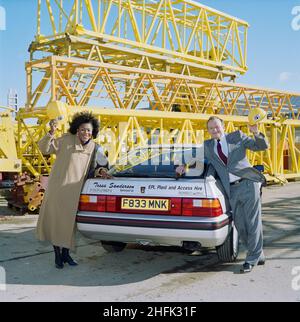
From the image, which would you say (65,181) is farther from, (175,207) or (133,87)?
(133,87)

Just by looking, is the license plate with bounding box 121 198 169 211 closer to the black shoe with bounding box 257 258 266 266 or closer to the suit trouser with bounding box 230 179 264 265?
the suit trouser with bounding box 230 179 264 265

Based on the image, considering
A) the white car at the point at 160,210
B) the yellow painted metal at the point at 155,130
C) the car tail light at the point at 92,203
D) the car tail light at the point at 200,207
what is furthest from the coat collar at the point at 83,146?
the yellow painted metal at the point at 155,130

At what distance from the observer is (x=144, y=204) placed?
4.54 meters

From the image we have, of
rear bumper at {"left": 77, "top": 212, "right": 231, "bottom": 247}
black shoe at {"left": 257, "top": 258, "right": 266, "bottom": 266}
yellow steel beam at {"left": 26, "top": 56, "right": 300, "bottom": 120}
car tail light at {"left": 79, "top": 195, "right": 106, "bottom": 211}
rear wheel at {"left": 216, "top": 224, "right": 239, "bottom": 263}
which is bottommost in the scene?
black shoe at {"left": 257, "top": 258, "right": 266, "bottom": 266}

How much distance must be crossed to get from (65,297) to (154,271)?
1214 millimetres

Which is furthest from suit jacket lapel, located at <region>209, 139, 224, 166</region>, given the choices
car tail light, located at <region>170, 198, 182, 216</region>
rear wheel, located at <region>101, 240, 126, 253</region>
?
rear wheel, located at <region>101, 240, 126, 253</region>

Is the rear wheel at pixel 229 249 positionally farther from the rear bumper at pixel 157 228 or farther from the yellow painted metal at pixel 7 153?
the yellow painted metal at pixel 7 153

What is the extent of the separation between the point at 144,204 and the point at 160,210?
0.65 feet

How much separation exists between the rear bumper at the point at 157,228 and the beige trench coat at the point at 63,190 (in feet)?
0.75

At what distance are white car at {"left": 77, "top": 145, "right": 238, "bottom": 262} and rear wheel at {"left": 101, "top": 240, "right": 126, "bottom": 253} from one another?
872 millimetres

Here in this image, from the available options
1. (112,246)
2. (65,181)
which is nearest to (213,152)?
(65,181)

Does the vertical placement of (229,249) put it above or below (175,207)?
below

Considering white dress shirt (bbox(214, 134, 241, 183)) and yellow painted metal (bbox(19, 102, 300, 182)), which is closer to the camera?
→ white dress shirt (bbox(214, 134, 241, 183))

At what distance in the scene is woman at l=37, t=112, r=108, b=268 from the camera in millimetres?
4867
